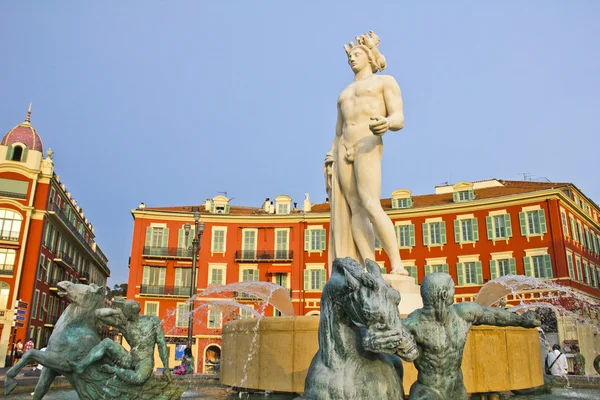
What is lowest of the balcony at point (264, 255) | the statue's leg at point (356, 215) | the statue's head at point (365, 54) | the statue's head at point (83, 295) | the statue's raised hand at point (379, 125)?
the statue's head at point (83, 295)

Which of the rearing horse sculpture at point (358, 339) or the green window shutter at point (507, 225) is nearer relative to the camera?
the rearing horse sculpture at point (358, 339)

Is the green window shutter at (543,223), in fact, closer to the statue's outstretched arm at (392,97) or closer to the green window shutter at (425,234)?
the green window shutter at (425,234)

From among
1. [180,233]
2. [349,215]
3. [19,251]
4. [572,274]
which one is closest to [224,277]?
[180,233]

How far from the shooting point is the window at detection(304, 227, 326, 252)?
4162 cm

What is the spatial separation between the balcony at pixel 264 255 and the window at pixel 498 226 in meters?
15.3

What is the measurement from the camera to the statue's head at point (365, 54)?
756 cm

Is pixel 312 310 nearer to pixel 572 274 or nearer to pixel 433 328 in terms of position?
pixel 572 274

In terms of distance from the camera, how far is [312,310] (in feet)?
129

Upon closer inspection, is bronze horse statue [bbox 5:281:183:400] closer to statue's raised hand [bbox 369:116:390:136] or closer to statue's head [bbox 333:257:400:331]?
statue's head [bbox 333:257:400:331]

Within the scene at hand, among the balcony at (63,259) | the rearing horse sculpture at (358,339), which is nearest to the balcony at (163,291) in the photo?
the balcony at (63,259)

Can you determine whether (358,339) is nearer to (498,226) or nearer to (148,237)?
(498,226)

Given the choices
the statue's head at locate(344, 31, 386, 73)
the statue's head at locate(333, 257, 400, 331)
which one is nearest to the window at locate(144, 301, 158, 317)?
the statue's head at locate(344, 31, 386, 73)

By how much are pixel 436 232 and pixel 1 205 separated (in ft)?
107

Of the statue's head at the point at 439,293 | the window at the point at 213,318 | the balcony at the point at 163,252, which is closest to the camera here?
the statue's head at the point at 439,293
